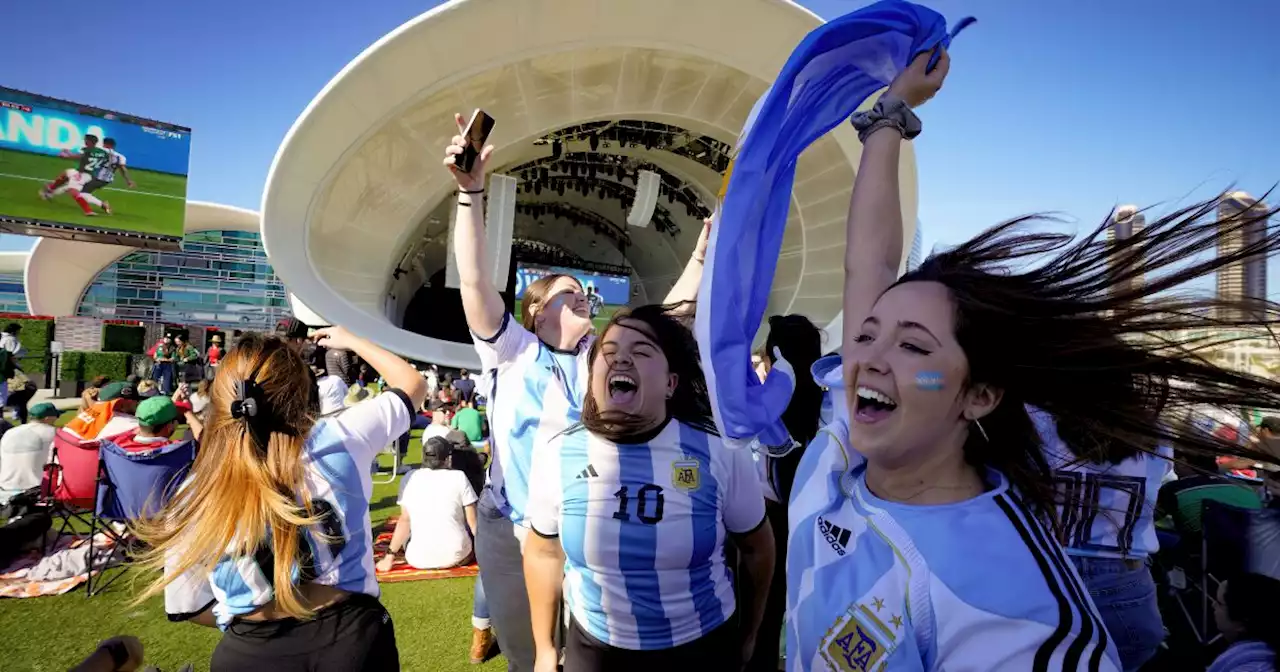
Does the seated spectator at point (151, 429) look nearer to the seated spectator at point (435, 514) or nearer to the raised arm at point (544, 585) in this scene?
the seated spectator at point (435, 514)

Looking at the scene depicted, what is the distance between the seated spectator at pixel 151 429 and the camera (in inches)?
171

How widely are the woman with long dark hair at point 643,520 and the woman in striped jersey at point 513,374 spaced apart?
39 cm

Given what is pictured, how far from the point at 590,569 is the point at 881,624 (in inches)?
38.7

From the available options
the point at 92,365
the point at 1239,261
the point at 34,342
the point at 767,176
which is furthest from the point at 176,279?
the point at 1239,261

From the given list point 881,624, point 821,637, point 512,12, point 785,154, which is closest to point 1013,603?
point 881,624

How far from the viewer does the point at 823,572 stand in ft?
3.42

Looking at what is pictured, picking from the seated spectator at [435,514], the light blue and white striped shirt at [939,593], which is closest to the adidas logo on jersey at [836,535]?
the light blue and white striped shirt at [939,593]

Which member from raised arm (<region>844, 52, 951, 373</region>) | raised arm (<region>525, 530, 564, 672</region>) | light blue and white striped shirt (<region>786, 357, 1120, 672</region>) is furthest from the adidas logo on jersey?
raised arm (<region>525, 530, 564, 672</region>)

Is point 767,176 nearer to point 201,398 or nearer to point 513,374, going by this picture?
point 513,374

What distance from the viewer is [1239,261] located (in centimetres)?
102

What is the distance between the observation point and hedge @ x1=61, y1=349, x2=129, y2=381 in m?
15.8

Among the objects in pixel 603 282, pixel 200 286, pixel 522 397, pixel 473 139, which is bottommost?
pixel 522 397

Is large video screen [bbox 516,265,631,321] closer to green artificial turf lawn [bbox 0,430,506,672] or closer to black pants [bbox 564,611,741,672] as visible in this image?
green artificial turf lawn [bbox 0,430,506,672]

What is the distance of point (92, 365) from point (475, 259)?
1938cm
